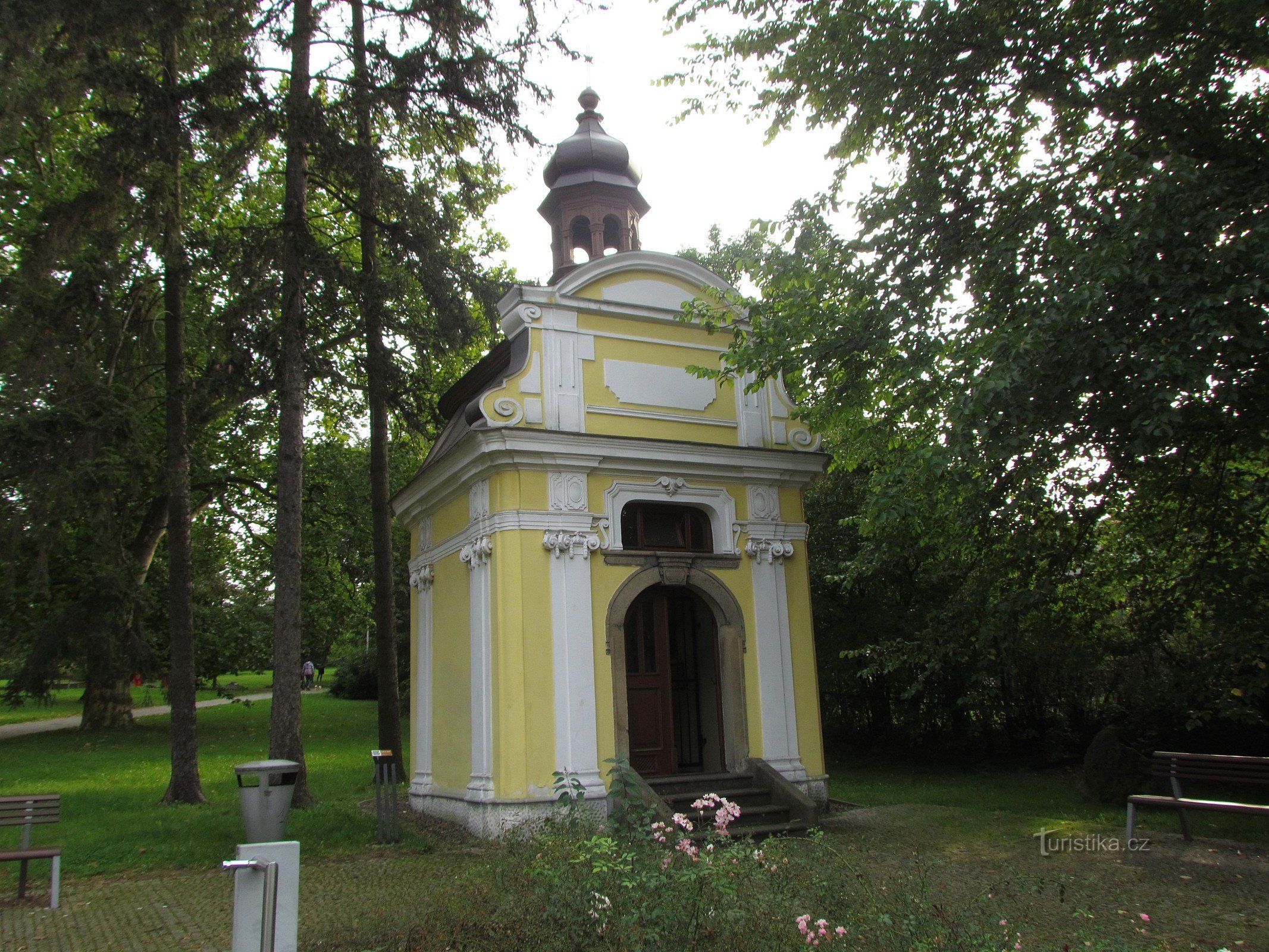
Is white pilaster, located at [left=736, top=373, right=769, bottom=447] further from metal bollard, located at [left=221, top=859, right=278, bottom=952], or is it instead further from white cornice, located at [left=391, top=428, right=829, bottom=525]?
metal bollard, located at [left=221, top=859, right=278, bottom=952]

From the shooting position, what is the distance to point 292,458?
1162cm

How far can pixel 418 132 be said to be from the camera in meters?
12.8

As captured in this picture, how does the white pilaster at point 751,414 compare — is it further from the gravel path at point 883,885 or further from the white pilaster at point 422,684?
the gravel path at point 883,885

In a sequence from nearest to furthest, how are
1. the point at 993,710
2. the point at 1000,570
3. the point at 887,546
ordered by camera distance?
1. the point at 1000,570
2. the point at 887,546
3. the point at 993,710

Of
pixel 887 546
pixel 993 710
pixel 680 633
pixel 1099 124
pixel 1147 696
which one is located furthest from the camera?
pixel 993 710

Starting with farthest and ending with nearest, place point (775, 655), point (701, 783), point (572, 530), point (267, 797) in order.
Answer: point (775, 655) < point (572, 530) < point (701, 783) < point (267, 797)

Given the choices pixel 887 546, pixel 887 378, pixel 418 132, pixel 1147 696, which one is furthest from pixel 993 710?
pixel 418 132

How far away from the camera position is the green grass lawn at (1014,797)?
33.6ft

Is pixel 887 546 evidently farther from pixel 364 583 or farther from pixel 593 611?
pixel 364 583

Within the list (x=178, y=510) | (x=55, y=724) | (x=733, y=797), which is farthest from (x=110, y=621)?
(x=55, y=724)

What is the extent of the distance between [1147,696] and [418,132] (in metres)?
12.7

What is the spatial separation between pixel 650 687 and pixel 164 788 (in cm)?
807

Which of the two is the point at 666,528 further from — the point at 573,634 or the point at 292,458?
the point at 292,458

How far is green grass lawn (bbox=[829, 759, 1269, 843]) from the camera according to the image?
10250 millimetres
